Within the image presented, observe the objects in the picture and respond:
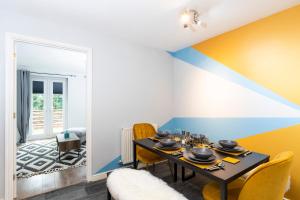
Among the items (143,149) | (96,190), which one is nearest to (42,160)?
(96,190)

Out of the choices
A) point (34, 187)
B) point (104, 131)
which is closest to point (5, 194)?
point (34, 187)

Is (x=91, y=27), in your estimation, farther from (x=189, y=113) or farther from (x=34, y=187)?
(x=34, y=187)

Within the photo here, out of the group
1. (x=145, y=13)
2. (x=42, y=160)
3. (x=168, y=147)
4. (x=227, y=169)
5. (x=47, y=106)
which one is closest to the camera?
(x=227, y=169)

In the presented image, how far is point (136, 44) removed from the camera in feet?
10.0

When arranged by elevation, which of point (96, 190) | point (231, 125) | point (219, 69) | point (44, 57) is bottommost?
point (96, 190)

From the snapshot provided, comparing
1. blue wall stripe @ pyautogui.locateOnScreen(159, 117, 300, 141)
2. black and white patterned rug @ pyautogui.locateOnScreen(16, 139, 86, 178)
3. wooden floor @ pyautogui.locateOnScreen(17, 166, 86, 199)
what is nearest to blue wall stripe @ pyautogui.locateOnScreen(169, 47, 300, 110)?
blue wall stripe @ pyautogui.locateOnScreen(159, 117, 300, 141)

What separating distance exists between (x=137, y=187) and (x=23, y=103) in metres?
5.31

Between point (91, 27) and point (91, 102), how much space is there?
1172 mm

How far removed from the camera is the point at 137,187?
1.38m

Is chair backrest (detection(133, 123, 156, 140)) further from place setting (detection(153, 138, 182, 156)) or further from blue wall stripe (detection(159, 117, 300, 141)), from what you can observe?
place setting (detection(153, 138, 182, 156))

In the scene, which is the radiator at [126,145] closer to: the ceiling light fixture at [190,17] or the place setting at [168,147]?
the place setting at [168,147]

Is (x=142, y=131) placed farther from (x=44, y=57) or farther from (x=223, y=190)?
(x=44, y=57)

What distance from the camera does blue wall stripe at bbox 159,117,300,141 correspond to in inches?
80.8

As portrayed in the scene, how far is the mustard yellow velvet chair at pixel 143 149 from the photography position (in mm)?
2448
